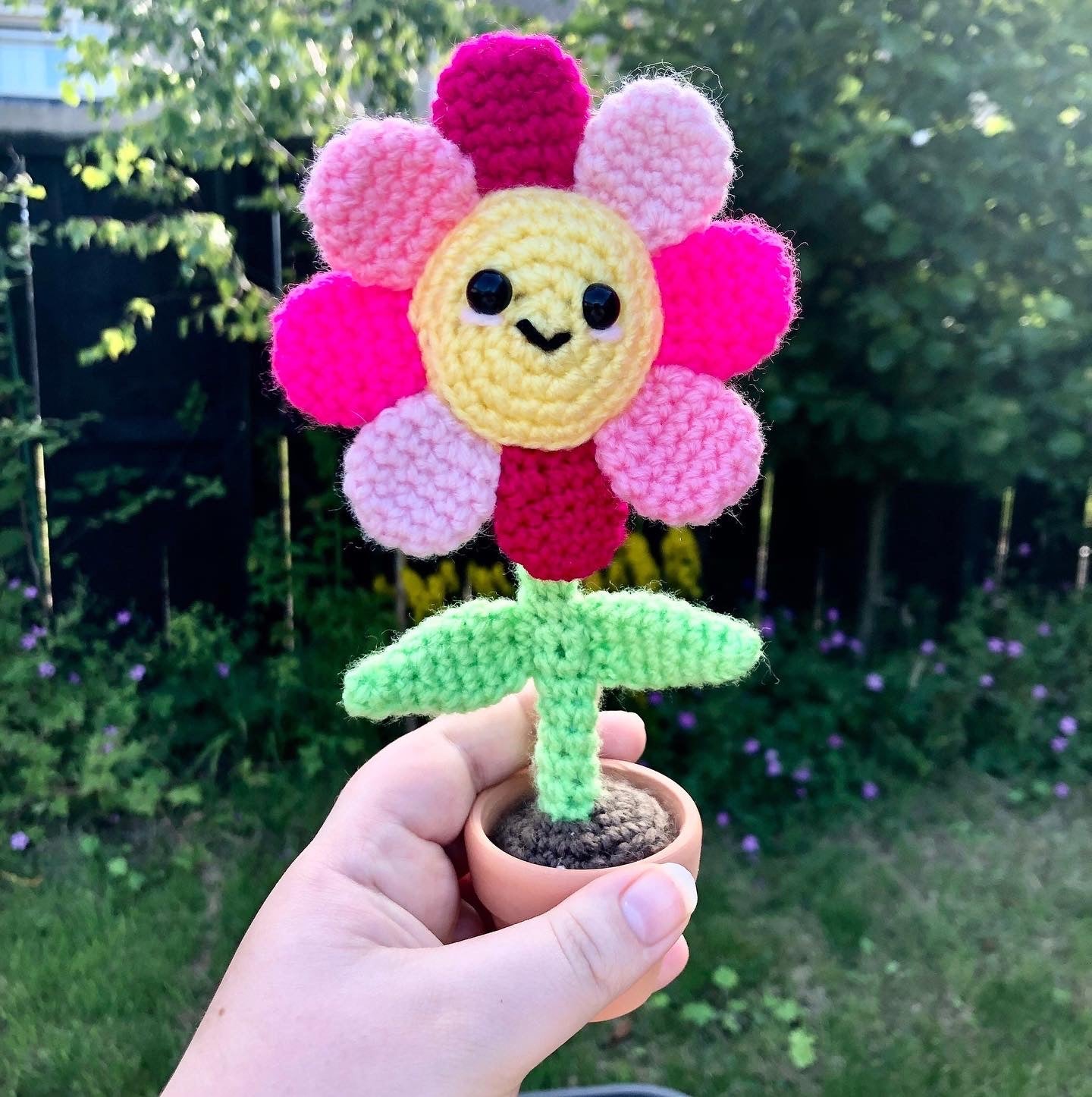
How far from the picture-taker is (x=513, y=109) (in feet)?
2.68

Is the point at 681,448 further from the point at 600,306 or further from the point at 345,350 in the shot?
the point at 345,350

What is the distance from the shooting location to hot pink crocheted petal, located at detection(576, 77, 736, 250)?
83cm

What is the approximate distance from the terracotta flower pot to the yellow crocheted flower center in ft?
1.26

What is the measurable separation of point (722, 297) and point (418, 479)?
1.02ft

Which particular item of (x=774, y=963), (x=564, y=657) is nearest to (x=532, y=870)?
(x=564, y=657)

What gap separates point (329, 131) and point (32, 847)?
1.68 metres

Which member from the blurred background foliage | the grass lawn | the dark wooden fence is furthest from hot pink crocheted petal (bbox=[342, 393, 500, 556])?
the dark wooden fence

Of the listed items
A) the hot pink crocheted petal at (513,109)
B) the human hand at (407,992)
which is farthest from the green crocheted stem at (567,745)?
the hot pink crocheted petal at (513,109)

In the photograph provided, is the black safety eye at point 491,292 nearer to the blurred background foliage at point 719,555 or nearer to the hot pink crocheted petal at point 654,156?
the hot pink crocheted petal at point 654,156

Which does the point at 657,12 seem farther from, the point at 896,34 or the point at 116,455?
the point at 116,455

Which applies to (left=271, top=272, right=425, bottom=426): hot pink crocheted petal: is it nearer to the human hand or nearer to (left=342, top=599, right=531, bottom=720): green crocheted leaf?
(left=342, top=599, right=531, bottom=720): green crocheted leaf

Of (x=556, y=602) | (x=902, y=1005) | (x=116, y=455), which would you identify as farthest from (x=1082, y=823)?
(x=116, y=455)

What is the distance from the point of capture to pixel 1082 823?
2.35 metres

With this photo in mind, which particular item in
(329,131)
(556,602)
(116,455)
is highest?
(329,131)
